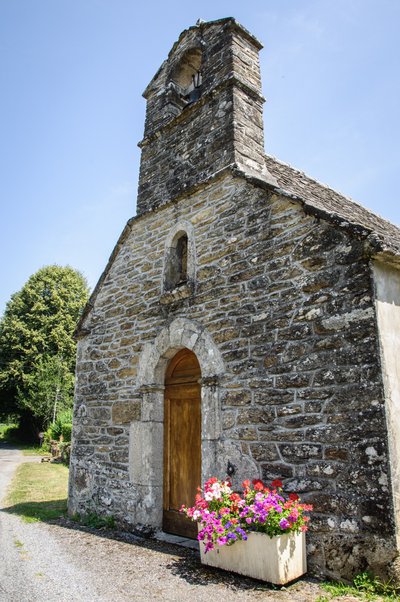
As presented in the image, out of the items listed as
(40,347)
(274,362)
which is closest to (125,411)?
(274,362)

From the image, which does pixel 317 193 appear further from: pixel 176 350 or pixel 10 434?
pixel 10 434

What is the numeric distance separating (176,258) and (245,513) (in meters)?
3.77

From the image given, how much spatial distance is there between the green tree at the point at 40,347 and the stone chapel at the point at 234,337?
17327 millimetres

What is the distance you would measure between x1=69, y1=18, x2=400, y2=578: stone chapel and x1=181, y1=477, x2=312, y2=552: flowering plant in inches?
10.6

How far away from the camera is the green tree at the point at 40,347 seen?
2325 cm

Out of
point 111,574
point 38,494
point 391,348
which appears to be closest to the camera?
point 391,348

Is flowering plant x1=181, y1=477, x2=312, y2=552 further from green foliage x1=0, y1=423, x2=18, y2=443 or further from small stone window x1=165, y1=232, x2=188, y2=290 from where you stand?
green foliage x1=0, y1=423, x2=18, y2=443

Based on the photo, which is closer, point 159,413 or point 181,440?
point 181,440

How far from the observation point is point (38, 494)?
8.95m

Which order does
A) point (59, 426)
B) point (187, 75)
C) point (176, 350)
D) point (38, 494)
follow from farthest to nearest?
1. point (59, 426)
2. point (38, 494)
3. point (187, 75)
4. point (176, 350)

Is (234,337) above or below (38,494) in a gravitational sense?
above

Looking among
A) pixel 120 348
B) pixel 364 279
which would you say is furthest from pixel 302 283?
pixel 120 348

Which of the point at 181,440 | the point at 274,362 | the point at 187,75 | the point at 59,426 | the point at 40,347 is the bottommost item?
the point at 59,426

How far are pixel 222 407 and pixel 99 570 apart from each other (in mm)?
2087
